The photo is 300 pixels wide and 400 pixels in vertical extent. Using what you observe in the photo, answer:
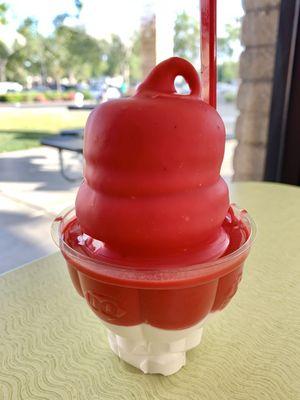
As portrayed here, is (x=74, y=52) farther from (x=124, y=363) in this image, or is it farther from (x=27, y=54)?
(x=124, y=363)

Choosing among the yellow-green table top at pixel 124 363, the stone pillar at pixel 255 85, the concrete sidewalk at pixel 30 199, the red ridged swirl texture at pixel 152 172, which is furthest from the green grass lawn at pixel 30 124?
the red ridged swirl texture at pixel 152 172

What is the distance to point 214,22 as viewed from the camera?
13.2 inches

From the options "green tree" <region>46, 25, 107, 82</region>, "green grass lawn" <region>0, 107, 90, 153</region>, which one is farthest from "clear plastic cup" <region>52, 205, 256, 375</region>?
"green tree" <region>46, 25, 107, 82</region>

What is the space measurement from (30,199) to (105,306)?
1.79 metres

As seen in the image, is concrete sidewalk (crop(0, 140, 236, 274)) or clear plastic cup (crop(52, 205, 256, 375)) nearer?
clear plastic cup (crop(52, 205, 256, 375))

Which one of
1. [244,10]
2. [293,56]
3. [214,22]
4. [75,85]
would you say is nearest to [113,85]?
[75,85]

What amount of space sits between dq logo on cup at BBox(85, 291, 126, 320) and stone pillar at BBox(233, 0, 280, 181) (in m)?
1.42

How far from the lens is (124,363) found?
14.9 inches

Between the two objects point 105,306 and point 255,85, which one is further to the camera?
point 255,85

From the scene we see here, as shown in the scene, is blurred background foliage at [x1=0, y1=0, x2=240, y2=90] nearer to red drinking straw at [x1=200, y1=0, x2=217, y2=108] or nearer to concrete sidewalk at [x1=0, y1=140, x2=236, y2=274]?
concrete sidewalk at [x1=0, y1=140, x2=236, y2=274]

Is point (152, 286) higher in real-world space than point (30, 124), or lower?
higher

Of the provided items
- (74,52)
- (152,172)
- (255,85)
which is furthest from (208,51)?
(74,52)

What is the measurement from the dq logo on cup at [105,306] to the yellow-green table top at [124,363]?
0.26 feet

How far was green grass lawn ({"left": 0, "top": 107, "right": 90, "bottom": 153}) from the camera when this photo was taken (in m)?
1.88
